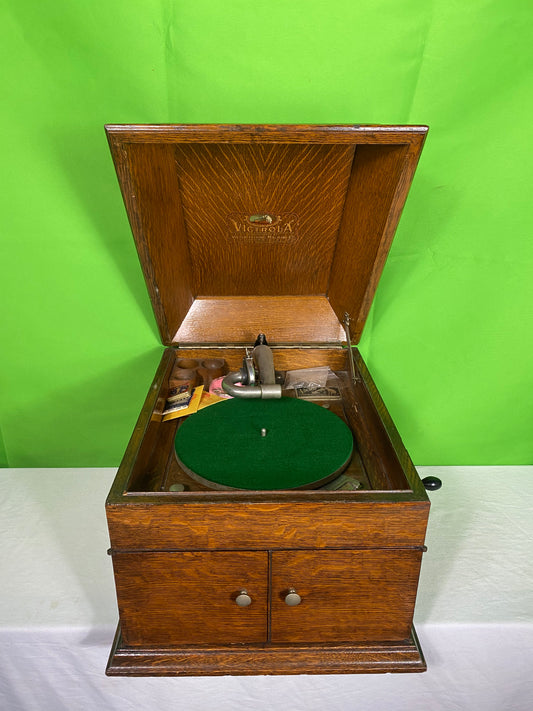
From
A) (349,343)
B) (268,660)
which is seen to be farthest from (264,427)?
(268,660)

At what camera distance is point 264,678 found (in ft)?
3.97

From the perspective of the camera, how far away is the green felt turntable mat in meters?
1.12

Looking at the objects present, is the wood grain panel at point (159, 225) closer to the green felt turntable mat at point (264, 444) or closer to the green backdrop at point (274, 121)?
the green backdrop at point (274, 121)

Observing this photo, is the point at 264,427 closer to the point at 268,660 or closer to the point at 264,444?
the point at 264,444

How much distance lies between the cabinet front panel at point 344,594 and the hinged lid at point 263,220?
70 centimetres

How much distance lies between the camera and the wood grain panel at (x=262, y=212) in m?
1.27

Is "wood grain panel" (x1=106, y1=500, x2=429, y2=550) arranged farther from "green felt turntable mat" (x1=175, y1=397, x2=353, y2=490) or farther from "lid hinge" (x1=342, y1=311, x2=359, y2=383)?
"lid hinge" (x1=342, y1=311, x2=359, y2=383)

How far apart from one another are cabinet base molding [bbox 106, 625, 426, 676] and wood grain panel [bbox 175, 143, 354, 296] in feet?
3.11

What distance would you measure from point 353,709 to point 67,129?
1.65 m

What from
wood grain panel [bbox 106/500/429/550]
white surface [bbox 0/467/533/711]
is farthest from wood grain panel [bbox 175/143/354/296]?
white surface [bbox 0/467/533/711]

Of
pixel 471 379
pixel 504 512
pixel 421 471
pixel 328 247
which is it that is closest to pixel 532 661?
pixel 504 512

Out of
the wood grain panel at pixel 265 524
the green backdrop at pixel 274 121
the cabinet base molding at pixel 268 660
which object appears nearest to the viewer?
the wood grain panel at pixel 265 524

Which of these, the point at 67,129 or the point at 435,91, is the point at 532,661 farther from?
the point at 67,129

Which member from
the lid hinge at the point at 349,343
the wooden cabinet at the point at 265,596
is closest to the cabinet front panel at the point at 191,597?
the wooden cabinet at the point at 265,596
